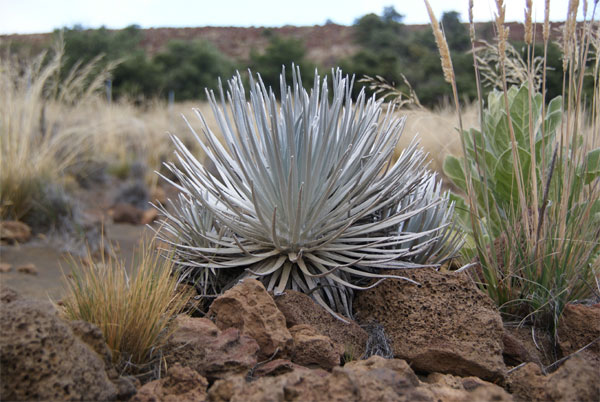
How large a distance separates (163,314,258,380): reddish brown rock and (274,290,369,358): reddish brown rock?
24 centimetres

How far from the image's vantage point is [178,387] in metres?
1.46

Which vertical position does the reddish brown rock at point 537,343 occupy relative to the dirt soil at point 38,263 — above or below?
above

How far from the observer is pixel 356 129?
7.03ft

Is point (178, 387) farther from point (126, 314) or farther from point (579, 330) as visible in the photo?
point (579, 330)

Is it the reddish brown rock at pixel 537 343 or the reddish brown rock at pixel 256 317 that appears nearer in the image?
the reddish brown rock at pixel 256 317

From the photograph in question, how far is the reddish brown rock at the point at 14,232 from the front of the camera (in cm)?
562

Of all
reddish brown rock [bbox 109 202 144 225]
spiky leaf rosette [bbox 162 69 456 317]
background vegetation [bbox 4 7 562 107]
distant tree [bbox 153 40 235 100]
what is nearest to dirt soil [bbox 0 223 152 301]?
reddish brown rock [bbox 109 202 144 225]

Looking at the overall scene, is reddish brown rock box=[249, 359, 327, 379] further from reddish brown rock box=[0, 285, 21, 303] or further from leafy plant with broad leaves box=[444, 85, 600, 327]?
leafy plant with broad leaves box=[444, 85, 600, 327]

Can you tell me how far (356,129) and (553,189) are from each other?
0.92 meters

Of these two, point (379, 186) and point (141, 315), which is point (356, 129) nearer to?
point (379, 186)

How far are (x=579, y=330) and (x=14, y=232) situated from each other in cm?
534

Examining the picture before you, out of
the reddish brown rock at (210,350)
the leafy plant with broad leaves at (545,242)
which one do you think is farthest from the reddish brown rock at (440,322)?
the reddish brown rock at (210,350)

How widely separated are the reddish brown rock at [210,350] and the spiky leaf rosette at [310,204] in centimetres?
33

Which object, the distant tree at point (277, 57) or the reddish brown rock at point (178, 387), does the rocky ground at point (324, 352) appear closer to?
the reddish brown rock at point (178, 387)
